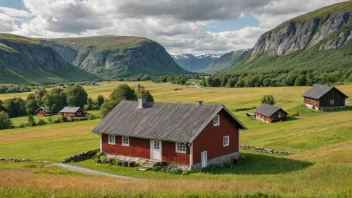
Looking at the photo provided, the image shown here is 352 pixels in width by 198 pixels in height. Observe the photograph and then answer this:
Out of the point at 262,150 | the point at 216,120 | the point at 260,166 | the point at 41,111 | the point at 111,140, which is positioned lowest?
the point at 41,111

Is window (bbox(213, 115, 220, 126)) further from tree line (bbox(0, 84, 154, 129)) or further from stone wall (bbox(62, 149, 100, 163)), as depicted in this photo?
tree line (bbox(0, 84, 154, 129))

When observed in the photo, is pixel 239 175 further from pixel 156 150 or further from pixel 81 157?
pixel 81 157

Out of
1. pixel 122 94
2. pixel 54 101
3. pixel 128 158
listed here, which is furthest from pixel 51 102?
pixel 128 158

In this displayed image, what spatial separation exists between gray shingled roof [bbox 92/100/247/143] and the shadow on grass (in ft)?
14.8

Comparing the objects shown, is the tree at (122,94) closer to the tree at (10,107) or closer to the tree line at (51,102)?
the tree line at (51,102)

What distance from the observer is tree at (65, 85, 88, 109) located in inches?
Result: 6078

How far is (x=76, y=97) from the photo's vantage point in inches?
6156

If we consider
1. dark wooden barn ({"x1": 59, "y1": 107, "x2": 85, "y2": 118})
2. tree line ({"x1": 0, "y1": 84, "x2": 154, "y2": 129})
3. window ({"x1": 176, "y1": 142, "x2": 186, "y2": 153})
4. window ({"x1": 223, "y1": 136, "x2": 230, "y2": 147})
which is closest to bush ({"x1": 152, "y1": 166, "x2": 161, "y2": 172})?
window ({"x1": 176, "y1": 142, "x2": 186, "y2": 153})

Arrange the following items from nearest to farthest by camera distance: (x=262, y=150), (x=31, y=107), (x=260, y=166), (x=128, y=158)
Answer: (x=260, y=166), (x=128, y=158), (x=262, y=150), (x=31, y=107)

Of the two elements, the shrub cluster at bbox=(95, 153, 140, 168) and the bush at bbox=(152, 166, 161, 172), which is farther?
the shrub cluster at bbox=(95, 153, 140, 168)

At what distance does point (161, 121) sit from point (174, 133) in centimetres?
323

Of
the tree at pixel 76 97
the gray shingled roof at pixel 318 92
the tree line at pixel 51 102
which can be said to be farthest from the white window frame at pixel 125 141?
the tree at pixel 76 97

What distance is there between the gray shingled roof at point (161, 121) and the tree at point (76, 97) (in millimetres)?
112460

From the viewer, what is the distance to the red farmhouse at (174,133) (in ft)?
127
